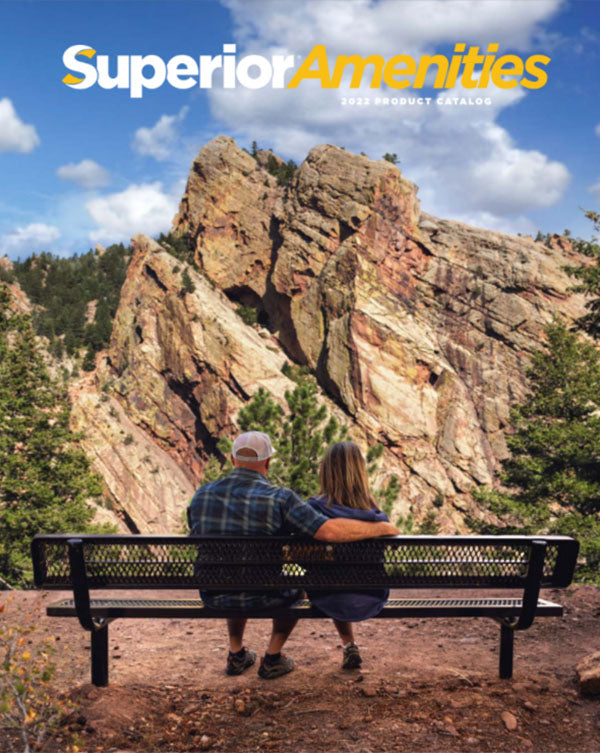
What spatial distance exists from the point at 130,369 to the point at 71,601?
6372 cm

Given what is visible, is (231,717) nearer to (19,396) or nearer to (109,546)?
(109,546)

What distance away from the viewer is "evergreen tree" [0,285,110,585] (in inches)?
829

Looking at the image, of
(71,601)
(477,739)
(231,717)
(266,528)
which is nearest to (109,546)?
(71,601)

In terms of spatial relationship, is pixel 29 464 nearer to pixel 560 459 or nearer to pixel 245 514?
pixel 560 459

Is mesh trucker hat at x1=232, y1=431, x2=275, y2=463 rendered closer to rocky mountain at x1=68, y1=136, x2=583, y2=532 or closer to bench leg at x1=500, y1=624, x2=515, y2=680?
bench leg at x1=500, y1=624, x2=515, y2=680

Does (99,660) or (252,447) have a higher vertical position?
(252,447)

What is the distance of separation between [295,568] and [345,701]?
2.95ft

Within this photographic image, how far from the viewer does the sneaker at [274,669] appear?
15.2ft

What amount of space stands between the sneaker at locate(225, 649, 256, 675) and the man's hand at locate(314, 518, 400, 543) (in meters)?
1.52

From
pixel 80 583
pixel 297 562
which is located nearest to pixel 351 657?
pixel 297 562

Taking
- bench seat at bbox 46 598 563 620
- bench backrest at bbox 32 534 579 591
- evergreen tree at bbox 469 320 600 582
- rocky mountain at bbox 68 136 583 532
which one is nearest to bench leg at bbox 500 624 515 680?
bench seat at bbox 46 598 563 620

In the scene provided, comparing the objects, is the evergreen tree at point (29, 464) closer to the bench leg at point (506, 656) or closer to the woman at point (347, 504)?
the woman at point (347, 504)

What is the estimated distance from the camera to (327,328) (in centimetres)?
6675

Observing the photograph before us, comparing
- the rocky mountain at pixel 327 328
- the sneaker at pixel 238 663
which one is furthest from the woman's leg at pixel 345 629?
the rocky mountain at pixel 327 328
